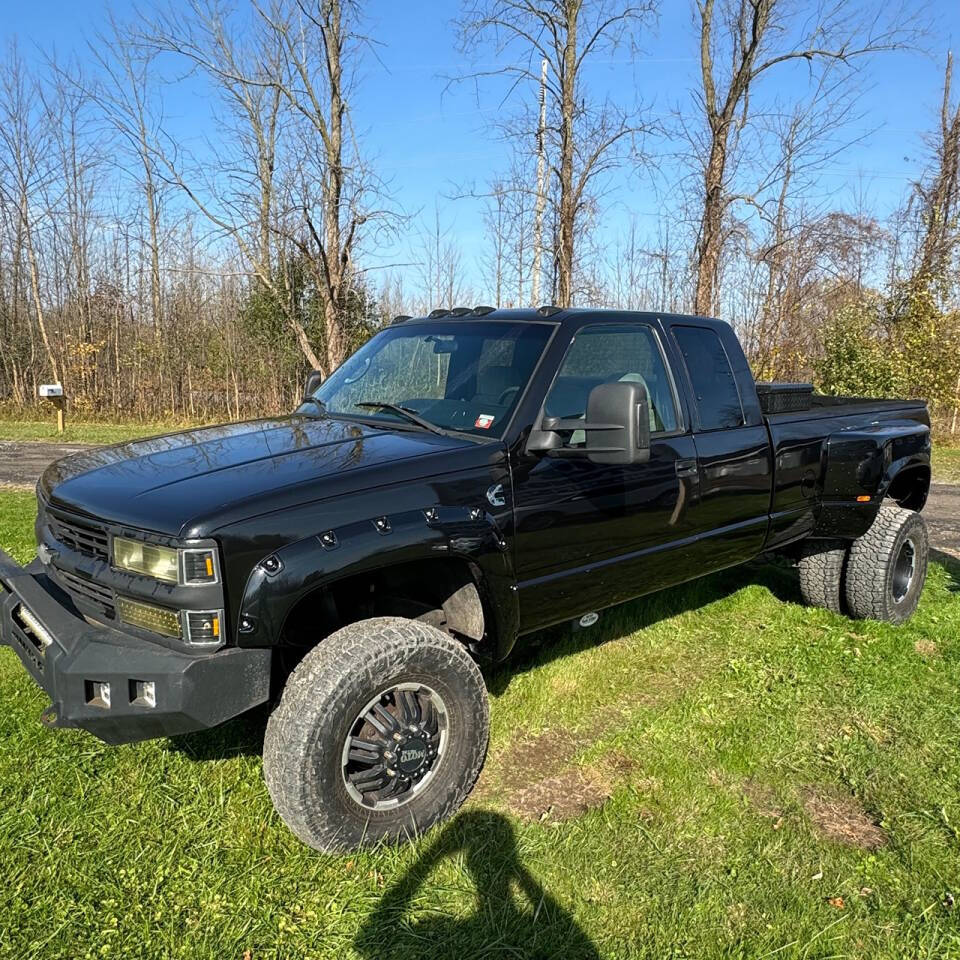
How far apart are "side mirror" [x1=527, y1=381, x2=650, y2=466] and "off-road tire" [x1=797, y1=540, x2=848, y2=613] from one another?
276 centimetres

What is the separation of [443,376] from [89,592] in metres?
1.80

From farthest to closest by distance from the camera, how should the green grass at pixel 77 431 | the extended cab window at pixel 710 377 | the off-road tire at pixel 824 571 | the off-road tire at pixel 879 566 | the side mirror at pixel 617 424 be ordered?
1. the green grass at pixel 77 431
2. the off-road tire at pixel 824 571
3. the off-road tire at pixel 879 566
4. the extended cab window at pixel 710 377
5. the side mirror at pixel 617 424

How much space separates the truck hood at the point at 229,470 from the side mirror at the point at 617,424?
0.54m

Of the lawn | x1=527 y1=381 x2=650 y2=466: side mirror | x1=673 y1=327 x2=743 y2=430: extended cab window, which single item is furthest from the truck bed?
x1=527 y1=381 x2=650 y2=466: side mirror

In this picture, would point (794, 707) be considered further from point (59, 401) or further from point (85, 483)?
point (59, 401)

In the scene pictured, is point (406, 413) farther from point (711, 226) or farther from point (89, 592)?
point (711, 226)

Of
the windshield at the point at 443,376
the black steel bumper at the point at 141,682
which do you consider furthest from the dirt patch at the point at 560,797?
the windshield at the point at 443,376

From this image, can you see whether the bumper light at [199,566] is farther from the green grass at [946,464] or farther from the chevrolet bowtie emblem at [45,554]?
the green grass at [946,464]

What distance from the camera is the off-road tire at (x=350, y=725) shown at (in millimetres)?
2525

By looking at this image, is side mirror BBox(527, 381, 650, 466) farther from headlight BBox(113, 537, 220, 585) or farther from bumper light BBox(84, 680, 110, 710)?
bumper light BBox(84, 680, 110, 710)

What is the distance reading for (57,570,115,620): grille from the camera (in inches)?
105

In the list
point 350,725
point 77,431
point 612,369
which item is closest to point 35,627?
point 350,725

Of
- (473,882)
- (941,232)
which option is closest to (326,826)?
(473,882)

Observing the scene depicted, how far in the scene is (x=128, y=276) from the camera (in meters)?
19.6
